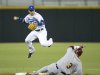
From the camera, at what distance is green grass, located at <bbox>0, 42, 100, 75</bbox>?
45.0 ft

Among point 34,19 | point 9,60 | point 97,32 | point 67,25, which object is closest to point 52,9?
point 67,25

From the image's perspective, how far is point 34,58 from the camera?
1698 centimetres

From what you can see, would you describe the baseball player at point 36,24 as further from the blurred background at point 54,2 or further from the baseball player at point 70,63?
the blurred background at point 54,2

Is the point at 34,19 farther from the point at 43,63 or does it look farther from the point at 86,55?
the point at 86,55

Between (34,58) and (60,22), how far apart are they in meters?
6.21

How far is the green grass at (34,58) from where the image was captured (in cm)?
1373

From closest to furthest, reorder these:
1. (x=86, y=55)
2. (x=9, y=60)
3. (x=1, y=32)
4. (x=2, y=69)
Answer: (x=2, y=69), (x=9, y=60), (x=86, y=55), (x=1, y=32)

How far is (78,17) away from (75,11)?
0.39 metres

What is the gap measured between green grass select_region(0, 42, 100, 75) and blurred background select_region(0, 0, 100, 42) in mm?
670

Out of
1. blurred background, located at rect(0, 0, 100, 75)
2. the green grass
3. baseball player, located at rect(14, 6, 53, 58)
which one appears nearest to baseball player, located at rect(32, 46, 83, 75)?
the green grass

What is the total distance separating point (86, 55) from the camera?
57.7ft

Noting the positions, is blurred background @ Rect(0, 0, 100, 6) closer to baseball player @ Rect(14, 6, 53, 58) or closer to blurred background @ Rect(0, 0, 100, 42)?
blurred background @ Rect(0, 0, 100, 42)

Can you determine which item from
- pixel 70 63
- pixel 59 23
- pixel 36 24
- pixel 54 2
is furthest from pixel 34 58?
pixel 70 63

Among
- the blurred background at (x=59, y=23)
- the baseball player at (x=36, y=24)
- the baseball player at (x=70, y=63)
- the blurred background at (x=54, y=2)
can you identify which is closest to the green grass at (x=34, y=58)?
the blurred background at (x=59, y=23)
